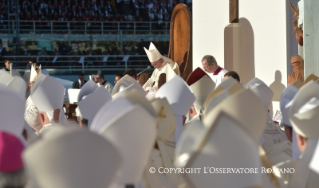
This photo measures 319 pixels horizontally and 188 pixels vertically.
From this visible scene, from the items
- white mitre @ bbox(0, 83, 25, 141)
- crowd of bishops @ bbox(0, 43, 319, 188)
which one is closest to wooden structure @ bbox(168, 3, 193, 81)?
crowd of bishops @ bbox(0, 43, 319, 188)

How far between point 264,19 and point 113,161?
6.64 meters

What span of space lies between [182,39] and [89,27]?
11.9 meters

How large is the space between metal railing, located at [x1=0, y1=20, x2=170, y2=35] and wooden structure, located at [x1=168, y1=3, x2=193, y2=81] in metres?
9.79

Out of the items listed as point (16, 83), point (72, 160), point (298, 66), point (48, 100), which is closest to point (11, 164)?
point (72, 160)

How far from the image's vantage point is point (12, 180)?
5.69 feet

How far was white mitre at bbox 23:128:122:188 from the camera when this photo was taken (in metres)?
1.75

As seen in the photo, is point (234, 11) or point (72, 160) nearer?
point (72, 160)

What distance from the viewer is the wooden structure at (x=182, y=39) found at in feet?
33.4

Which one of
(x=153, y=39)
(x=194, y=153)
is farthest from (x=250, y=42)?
(x=153, y=39)

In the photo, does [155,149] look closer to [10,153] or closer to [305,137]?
[305,137]

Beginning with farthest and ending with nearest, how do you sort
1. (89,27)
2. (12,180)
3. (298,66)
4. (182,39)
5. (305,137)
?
(89,27) → (182,39) → (298,66) → (305,137) → (12,180)

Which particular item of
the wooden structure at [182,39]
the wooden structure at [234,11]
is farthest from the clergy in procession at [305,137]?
the wooden structure at [182,39]

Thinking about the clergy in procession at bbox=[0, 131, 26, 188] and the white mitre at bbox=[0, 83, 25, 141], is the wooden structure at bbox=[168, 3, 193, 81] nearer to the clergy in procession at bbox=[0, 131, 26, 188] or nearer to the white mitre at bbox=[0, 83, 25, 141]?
the white mitre at bbox=[0, 83, 25, 141]

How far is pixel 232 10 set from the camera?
29.5ft
